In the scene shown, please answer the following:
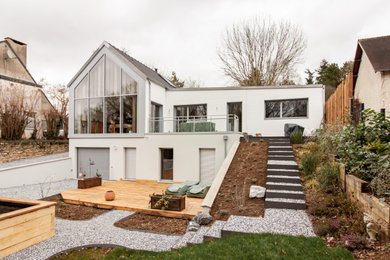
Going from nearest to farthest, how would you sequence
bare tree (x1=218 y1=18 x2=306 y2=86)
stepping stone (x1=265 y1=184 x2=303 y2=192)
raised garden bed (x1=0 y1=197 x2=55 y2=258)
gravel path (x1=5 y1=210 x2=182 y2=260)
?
1. raised garden bed (x1=0 y1=197 x2=55 y2=258)
2. gravel path (x1=5 y1=210 x2=182 y2=260)
3. stepping stone (x1=265 y1=184 x2=303 y2=192)
4. bare tree (x1=218 y1=18 x2=306 y2=86)

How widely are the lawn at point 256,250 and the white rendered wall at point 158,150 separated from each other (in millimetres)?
6650

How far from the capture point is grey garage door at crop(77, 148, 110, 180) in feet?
41.4

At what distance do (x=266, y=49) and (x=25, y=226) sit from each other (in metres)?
19.8

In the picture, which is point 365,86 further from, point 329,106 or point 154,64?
point 154,64

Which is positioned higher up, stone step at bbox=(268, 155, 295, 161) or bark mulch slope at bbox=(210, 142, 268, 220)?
stone step at bbox=(268, 155, 295, 161)

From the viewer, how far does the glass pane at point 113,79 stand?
12.5 metres

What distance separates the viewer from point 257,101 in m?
13.0

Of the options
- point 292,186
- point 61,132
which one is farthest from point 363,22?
point 61,132

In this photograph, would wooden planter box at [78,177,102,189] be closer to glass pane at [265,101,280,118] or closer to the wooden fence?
glass pane at [265,101,280,118]

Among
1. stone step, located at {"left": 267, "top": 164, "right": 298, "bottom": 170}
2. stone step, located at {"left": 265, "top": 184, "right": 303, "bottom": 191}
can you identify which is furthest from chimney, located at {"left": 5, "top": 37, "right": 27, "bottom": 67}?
stone step, located at {"left": 265, "top": 184, "right": 303, "bottom": 191}

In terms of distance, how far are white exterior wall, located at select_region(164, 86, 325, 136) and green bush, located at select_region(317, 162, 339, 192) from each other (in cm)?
674

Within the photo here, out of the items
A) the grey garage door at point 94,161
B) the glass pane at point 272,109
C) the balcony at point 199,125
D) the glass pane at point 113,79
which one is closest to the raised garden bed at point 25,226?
the balcony at point 199,125

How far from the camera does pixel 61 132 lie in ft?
66.7

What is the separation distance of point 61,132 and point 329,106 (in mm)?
20788
